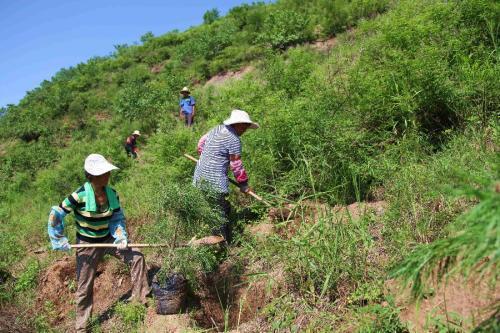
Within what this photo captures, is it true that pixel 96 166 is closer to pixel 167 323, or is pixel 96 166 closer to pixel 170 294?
Result: pixel 170 294

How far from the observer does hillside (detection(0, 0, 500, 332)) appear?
2695 mm

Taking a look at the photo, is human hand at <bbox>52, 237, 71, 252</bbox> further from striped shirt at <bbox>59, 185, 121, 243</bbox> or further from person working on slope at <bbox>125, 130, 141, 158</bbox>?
person working on slope at <bbox>125, 130, 141, 158</bbox>

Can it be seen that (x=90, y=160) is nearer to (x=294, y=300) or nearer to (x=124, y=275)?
(x=124, y=275)

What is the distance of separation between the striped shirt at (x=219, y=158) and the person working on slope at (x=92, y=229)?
3.14ft

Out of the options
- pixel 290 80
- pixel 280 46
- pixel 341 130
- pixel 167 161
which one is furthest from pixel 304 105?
pixel 280 46

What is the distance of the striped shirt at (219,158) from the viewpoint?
4699mm

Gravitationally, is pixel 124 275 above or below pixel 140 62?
below

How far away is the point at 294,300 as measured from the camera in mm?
3508

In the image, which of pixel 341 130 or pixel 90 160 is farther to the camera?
pixel 341 130

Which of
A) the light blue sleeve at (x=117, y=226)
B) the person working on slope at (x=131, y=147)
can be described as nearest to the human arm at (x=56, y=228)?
the light blue sleeve at (x=117, y=226)

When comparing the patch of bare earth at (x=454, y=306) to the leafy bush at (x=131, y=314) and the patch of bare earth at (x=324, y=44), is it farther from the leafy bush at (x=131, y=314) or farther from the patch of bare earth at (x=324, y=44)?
the patch of bare earth at (x=324, y=44)

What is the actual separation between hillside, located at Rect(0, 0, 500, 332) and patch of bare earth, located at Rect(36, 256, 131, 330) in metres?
0.02

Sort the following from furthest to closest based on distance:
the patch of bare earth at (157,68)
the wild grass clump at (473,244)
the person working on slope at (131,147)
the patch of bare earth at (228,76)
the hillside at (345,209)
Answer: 1. the patch of bare earth at (157,68)
2. the patch of bare earth at (228,76)
3. the person working on slope at (131,147)
4. the hillside at (345,209)
5. the wild grass clump at (473,244)

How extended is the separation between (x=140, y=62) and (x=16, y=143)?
6.88 meters
